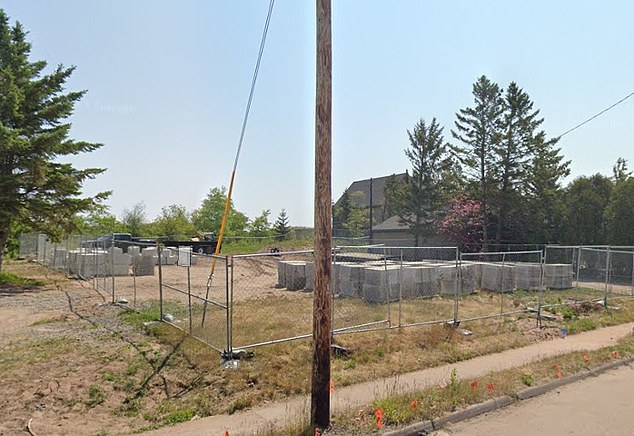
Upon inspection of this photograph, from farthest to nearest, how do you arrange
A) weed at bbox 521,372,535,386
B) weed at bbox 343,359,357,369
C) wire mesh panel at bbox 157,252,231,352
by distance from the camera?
wire mesh panel at bbox 157,252,231,352 < weed at bbox 343,359,357,369 < weed at bbox 521,372,535,386

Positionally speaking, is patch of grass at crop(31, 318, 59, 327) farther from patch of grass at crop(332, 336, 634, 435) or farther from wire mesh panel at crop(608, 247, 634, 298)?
wire mesh panel at crop(608, 247, 634, 298)

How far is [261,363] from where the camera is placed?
7.37 metres

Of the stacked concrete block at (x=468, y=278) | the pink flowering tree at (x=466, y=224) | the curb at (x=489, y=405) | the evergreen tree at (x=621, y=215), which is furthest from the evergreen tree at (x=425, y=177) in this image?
the curb at (x=489, y=405)

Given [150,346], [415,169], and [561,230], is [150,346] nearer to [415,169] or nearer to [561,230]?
[561,230]

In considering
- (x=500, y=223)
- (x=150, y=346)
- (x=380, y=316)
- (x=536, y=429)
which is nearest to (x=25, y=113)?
(x=150, y=346)

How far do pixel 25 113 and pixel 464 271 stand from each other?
20053 mm

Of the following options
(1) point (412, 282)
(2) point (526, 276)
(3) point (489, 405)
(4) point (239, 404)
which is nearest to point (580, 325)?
(1) point (412, 282)

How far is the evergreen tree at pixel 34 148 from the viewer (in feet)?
61.7

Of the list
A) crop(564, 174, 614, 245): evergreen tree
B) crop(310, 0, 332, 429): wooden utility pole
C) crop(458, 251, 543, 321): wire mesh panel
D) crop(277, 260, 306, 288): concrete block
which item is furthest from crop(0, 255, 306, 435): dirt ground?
crop(564, 174, 614, 245): evergreen tree

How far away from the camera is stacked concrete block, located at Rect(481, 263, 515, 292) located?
16234 mm

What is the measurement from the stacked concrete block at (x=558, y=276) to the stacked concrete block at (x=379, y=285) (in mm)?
7634

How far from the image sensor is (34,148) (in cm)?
1922

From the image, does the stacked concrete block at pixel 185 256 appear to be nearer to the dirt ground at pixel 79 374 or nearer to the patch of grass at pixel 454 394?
the dirt ground at pixel 79 374

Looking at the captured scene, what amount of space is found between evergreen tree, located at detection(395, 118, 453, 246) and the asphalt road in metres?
31.2
